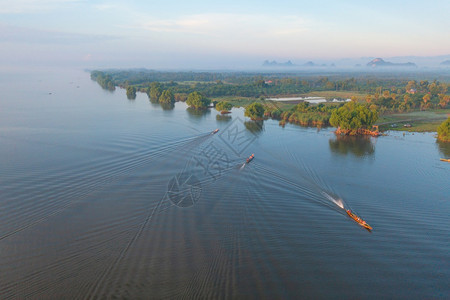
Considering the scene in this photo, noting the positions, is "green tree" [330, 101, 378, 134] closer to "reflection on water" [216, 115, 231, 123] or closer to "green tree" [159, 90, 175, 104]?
"reflection on water" [216, 115, 231, 123]

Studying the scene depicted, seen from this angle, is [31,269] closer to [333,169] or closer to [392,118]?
[333,169]

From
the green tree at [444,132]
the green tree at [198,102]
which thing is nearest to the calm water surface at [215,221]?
the green tree at [444,132]

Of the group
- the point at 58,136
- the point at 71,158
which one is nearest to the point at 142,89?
the point at 58,136

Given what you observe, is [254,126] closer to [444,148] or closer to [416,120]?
[444,148]

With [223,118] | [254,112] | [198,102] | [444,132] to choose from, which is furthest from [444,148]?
[198,102]

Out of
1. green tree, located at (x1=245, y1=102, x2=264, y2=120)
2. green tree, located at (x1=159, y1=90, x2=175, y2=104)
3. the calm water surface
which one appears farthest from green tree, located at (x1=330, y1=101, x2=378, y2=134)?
green tree, located at (x1=159, y1=90, x2=175, y2=104)

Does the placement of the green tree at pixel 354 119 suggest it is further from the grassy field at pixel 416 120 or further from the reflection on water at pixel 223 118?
the reflection on water at pixel 223 118
